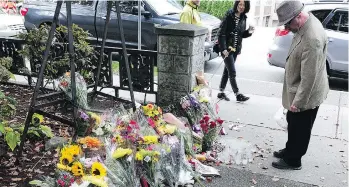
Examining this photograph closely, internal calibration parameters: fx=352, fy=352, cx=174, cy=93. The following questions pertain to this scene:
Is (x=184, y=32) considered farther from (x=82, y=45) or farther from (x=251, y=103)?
A: (x=251, y=103)

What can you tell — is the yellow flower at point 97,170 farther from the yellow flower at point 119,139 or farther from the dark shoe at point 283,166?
the dark shoe at point 283,166

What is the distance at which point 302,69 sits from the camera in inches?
120

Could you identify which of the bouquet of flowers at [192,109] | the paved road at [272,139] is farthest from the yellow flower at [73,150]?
the bouquet of flowers at [192,109]

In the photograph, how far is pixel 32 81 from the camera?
19.4 feet

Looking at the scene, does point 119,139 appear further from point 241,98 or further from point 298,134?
point 241,98

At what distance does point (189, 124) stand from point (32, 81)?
10.6ft

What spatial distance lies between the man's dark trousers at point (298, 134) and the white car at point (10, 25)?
301 inches

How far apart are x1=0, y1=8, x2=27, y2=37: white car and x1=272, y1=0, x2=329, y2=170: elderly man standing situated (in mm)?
7641

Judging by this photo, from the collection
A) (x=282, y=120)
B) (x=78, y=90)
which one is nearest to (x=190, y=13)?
(x=282, y=120)

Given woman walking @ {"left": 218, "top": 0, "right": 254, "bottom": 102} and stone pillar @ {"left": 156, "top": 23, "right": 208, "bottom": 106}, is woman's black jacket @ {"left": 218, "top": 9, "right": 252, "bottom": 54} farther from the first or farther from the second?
stone pillar @ {"left": 156, "top": 23, "right": 208, "bottom": 106}

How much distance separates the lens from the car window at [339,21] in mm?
7102

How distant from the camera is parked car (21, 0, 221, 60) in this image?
798 centimetres

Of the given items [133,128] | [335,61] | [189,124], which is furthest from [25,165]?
[335,61]

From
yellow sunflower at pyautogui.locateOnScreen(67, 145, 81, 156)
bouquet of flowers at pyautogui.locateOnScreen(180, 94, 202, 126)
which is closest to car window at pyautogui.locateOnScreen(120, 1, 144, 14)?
bouquet of flowers at pyautogui.locateOnScreen(180, 94, 202, 126)
